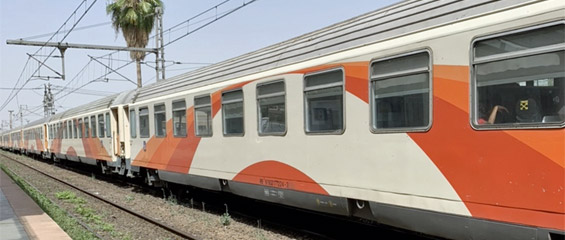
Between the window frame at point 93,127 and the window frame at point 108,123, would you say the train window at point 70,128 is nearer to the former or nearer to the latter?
the window frame at point 93,127

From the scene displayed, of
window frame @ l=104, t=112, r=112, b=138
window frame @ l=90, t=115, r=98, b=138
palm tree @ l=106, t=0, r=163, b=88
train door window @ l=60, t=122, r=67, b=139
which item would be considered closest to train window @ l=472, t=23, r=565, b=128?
window frame @ l=104, t=112, r=112, b=138

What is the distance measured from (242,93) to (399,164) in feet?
12.0

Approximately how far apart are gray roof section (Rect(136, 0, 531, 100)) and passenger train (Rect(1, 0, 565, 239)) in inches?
0.8

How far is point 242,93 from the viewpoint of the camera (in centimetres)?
823

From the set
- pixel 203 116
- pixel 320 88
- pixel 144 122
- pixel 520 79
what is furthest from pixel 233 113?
pixel 520 79

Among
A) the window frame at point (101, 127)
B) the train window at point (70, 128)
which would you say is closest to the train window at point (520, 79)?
the window frame at point (101, 127)

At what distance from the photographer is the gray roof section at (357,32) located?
187 inches

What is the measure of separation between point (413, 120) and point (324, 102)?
153 centimetres

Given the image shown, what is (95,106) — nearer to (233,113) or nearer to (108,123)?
(108,123)

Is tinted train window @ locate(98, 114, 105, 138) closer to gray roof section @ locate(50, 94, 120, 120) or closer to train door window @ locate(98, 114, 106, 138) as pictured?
train door window @ locate(98, 114, 106, 138)

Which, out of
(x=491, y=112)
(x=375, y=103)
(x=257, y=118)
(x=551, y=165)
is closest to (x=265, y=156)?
(x=257, y=118)

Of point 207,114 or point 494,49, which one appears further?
point 207,114

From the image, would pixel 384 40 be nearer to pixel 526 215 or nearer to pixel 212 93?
pixel 526 215

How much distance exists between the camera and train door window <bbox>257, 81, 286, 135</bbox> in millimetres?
7246
